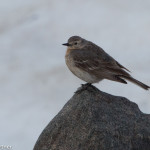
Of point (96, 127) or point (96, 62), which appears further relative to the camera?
point (96, 62)

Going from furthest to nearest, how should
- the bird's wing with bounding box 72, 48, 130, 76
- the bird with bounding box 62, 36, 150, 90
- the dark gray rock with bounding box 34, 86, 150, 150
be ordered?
the bird's wing with bounding box 72, 48, 130, 76 → the bird with bounding box 62, 36, 150, 90 → the dark gray rock with bounding box 34, 86, 150, 150

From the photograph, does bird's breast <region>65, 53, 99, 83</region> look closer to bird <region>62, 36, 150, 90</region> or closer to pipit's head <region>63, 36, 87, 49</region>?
bird <region>62, 36, 150, 90</region>

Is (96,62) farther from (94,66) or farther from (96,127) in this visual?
(96,127)

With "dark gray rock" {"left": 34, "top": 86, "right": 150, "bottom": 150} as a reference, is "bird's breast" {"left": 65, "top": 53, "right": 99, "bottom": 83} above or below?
above

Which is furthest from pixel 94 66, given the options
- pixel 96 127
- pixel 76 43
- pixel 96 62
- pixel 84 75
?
pixel 96 127

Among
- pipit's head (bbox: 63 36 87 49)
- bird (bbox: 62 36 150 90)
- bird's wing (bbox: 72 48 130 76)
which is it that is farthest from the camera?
pipit's head (bbox: 63 36 87 49)

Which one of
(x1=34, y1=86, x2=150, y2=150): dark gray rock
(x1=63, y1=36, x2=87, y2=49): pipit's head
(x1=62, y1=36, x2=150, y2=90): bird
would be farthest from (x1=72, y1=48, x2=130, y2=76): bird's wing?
(x1=34, y1=86, x2=150, y2=150): dark gray rock

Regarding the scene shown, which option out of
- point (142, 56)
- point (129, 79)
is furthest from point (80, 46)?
point (142, 56)

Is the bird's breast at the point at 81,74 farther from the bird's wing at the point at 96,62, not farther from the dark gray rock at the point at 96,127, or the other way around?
the dark gray rock at the point at 96,127
